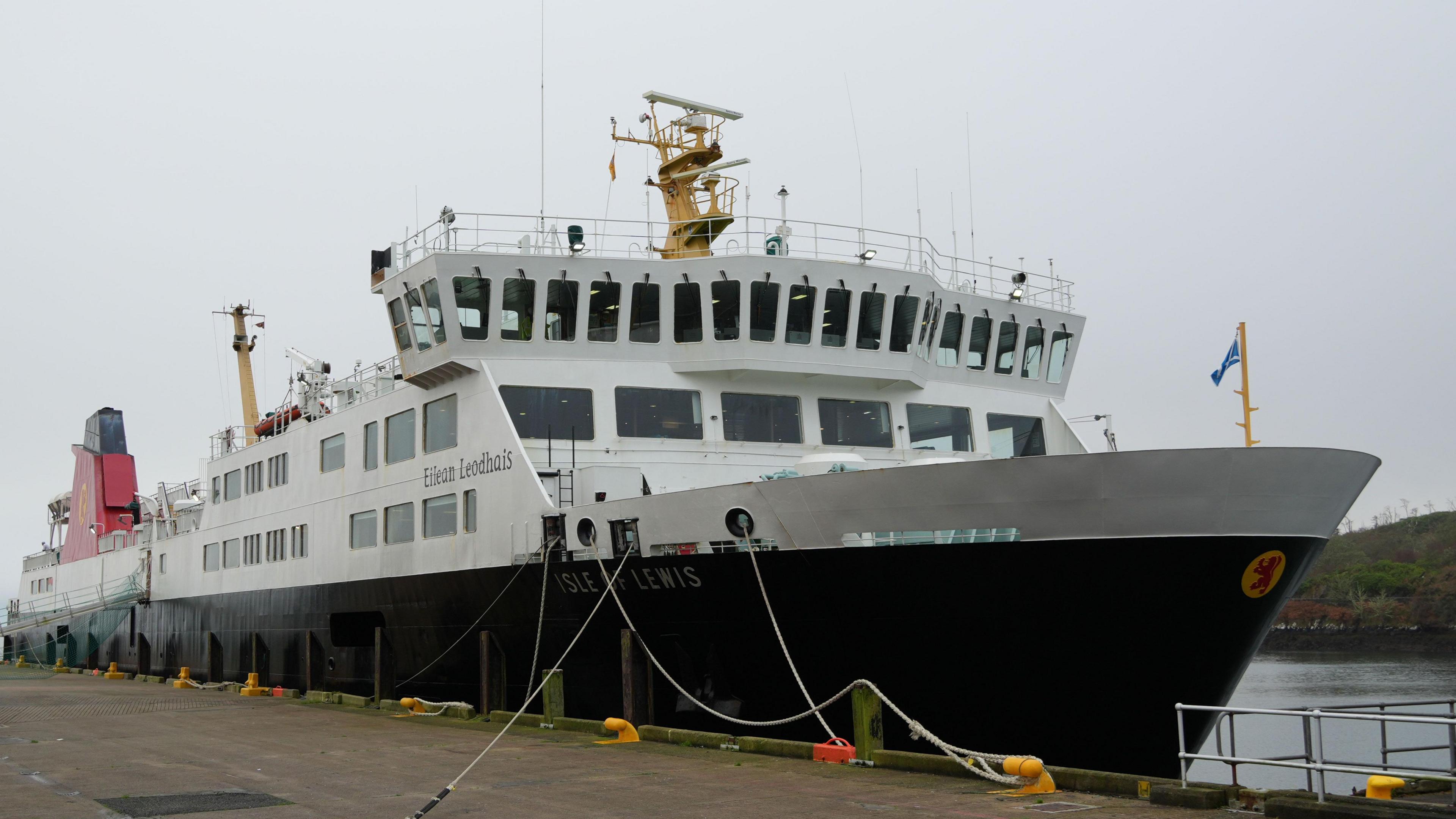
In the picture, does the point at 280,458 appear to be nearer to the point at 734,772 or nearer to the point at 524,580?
the point at 524,580

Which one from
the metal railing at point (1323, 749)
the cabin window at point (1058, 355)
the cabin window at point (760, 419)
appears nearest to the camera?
the metal railing at point (1323, 749)

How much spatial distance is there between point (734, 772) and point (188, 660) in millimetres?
24814

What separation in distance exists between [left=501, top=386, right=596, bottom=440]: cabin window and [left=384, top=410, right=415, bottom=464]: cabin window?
11.2 feet

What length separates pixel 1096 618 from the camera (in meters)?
11.5

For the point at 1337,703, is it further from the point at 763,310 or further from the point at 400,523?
the point at 400,523

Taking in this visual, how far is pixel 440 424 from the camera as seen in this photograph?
19.6 meters

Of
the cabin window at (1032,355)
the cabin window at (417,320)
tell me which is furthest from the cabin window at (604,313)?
the cabin window at (1032,355)

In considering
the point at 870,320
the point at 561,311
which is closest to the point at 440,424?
the point at 561,311

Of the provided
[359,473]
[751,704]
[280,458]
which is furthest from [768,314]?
[280,458]

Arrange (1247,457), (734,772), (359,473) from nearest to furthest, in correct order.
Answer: (1247,457) → (734,772) → (359,473)

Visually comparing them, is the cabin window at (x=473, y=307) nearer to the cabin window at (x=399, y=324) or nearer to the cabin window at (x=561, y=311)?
the cabin window at (x=561, y=311)

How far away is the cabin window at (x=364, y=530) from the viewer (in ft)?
71.5

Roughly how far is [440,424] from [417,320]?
171 cm

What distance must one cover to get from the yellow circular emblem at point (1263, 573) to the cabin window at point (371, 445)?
15140 millimetres
